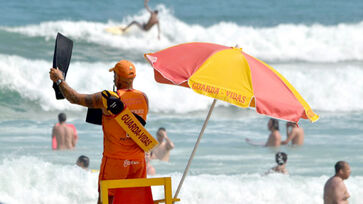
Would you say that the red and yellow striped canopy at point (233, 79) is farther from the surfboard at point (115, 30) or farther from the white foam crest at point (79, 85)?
the surfboard at point (115, 30)

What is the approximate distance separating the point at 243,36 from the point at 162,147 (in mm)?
17460

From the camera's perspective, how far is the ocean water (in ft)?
26.9

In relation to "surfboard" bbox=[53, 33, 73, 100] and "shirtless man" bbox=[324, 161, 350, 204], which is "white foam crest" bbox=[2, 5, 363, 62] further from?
"surfboard" bbox=[53, 33, 73, 100]

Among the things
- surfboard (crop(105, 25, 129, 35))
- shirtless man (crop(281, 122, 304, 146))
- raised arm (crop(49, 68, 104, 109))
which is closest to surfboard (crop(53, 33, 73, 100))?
raised arm (crop(49, 68, 104, 109))

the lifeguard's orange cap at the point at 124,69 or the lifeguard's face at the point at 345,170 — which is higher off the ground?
the lifeguard's orange cap at the point at 124,69

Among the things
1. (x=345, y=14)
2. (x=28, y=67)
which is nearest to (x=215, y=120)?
(x=28, y=67)

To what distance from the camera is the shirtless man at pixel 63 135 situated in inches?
439

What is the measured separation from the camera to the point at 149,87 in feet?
55.1

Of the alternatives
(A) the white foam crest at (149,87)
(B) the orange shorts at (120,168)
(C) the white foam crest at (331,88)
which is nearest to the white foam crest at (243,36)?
(C) the white foam crest at (331,88)

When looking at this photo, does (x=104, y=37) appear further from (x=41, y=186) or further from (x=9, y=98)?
(x=41, y=186)

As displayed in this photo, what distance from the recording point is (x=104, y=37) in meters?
24.6

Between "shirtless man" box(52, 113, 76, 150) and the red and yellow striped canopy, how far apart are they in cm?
678

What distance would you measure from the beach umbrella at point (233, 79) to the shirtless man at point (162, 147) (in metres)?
5.91

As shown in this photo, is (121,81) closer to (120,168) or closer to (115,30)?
(120,168)
